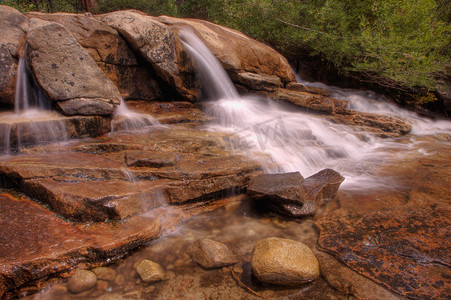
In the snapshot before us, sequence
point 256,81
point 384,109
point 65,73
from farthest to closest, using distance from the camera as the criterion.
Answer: point 384,109 < point 256,81 < point 65,73

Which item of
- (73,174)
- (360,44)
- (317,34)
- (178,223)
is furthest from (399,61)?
(73,174)

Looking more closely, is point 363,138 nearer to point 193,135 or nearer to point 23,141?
point 193,135

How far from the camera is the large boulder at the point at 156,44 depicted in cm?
698

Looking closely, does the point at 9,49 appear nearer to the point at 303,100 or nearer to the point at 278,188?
the point at 278,188

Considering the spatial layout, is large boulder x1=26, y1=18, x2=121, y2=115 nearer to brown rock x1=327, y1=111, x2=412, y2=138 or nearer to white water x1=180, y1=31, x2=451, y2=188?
white water x1=180, y1=31, x2=451, y2=188

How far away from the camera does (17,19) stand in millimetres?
5676

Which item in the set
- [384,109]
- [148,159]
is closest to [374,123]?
[384,109]

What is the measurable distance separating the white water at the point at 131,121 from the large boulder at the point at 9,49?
1.91 m

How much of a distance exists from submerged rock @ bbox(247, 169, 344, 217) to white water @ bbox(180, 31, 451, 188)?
0.73 meters

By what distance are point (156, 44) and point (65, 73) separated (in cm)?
258

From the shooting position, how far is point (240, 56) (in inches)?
352

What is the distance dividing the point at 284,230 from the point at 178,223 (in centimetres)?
145

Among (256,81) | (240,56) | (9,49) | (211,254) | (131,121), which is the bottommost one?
(211,254)

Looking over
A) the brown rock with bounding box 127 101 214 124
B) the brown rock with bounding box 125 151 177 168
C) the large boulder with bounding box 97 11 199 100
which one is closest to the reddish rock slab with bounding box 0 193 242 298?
the brown rock with bounding box 125 151 177 168
